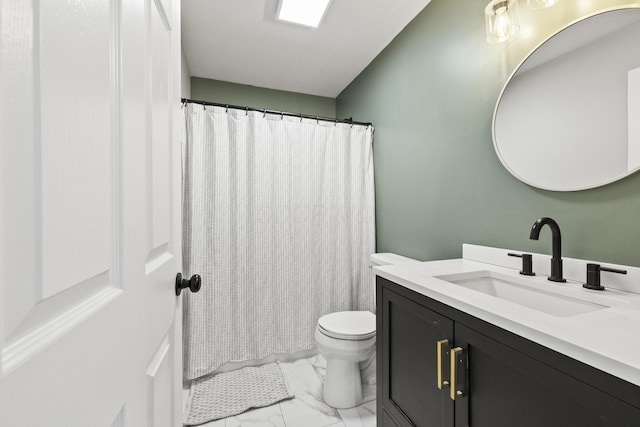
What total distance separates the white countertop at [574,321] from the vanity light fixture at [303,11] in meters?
1.60

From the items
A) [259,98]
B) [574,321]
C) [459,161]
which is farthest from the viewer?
[259,98]

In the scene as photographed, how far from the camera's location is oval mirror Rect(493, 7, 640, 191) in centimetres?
91

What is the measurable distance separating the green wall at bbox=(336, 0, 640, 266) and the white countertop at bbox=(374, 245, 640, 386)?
0.61ft

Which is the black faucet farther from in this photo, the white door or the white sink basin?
the white door

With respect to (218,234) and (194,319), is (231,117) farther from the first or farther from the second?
(194,319)

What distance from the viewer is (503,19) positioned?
119 cm

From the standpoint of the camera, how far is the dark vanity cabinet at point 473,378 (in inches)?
20.3

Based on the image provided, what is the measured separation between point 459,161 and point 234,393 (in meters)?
1.90

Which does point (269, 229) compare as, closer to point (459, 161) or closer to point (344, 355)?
point (344, 355)

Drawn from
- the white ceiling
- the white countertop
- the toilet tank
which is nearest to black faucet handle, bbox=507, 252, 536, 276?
the white countertop

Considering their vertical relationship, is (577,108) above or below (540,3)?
below

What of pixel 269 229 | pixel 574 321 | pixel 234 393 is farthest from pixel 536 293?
pixel 234 393

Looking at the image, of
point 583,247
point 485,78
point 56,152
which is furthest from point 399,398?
point 485,78

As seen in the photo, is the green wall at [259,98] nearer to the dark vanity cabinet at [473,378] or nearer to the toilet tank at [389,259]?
the toilet tank at [389,259]
